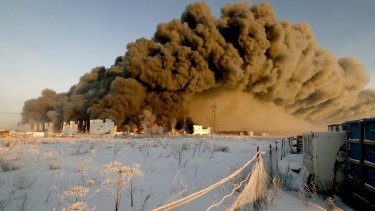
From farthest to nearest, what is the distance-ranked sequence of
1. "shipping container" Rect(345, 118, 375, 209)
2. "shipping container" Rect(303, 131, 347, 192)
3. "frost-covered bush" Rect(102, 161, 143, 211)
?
"shipping container" Rect(303, 131, 347, 192) < "shipping container" Rect(345, 118, 375, 209) < "frost-covered bush" Rect(102, 161, 143, 211)

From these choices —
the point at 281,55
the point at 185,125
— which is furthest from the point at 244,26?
the point at 185,125

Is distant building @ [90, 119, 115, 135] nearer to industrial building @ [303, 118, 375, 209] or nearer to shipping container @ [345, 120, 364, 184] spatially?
industrial building @ [303, 118, 375, 209]

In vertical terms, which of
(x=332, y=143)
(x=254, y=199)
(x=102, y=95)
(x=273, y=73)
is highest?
(x=273, y=73)

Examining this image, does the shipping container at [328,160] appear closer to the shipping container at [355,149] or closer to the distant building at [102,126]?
the shipping container at [355,149]

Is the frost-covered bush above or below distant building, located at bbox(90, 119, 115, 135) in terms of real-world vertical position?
below

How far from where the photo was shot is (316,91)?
74000 mm

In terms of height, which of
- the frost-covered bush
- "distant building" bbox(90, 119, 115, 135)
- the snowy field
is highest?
"distant building" bbox(90, 119, 115, 135)

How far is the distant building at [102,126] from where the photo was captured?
50.1 meters

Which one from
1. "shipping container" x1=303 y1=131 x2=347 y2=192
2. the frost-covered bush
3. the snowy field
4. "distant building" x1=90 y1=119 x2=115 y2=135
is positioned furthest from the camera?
"distant building" x1=90 y1=119 x2=115 y2=135

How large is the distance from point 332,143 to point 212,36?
50979mm

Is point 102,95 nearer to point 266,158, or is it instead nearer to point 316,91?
point 316,91

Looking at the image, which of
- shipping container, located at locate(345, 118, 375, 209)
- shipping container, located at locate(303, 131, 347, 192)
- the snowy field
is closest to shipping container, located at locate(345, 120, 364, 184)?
shipping container, located at locate(345, 118, 375, 209)

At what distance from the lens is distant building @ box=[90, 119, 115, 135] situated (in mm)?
50075

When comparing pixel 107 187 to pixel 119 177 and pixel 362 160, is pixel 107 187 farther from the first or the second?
pixel 362 160
